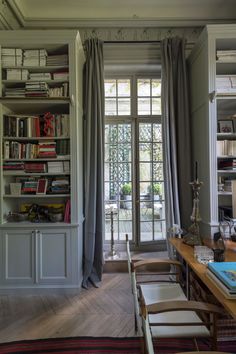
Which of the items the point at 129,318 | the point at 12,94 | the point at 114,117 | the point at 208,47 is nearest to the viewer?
the point at 129,318

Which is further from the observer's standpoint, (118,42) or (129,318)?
(118,42)

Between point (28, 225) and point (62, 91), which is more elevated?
point (62, 91)

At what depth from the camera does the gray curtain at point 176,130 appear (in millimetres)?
3441

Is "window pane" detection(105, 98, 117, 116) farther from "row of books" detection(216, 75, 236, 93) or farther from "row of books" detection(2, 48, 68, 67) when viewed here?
"row of books" detection(216, 75, 236, 93)

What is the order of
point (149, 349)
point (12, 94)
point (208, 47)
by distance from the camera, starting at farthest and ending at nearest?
1. point (12, 94)
2. point (208, 47)
3. point (149, 349)

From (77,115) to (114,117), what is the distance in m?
0.90

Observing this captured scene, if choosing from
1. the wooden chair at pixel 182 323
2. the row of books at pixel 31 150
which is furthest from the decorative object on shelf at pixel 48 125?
the wooden chair at pixel 182 323

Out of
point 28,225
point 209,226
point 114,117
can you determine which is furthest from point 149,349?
point 114,117

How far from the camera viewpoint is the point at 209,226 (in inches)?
120

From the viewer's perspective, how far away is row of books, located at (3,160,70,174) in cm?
322

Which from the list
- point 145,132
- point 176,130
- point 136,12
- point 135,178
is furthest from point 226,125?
point 136,12

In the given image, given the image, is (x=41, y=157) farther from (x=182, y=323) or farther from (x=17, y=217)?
(x=182, y=323)

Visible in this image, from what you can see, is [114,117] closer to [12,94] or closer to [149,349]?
[12,94]

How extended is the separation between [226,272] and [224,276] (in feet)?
0.23
